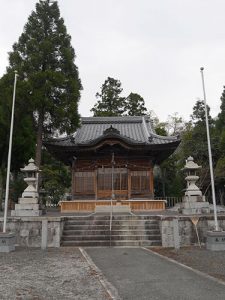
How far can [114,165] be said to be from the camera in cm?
1972

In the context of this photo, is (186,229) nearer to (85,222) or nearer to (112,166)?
(85,222)

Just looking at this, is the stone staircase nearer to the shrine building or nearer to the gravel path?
the gravel path

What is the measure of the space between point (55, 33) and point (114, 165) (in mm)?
9331

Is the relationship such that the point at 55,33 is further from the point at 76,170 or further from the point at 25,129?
the point at 76,170

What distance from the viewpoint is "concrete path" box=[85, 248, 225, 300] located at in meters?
5.33

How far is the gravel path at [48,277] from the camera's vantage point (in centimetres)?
546

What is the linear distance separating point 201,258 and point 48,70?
1334cm

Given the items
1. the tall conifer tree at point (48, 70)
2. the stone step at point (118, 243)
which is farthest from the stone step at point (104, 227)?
the tall conifer tree at point (48, 70)

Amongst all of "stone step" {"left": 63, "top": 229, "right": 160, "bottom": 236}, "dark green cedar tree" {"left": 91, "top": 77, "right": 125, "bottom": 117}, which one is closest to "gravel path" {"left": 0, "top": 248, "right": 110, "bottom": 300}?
"stone step" {"left": 63, "top": 229, "right": 160, "bottom": 236}

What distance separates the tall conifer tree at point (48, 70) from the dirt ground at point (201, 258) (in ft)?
33.1

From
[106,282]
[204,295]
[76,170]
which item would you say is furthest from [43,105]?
[204,295]

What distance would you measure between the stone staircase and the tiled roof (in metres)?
6.73

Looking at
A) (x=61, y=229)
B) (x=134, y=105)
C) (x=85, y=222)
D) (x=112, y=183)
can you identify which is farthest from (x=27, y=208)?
(x=134, y=105)

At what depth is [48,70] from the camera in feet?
57.5
